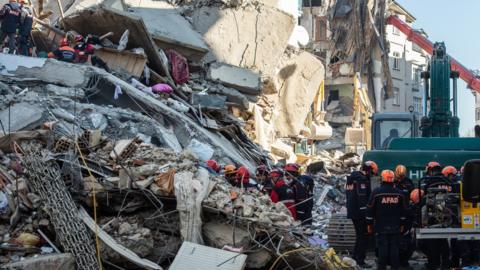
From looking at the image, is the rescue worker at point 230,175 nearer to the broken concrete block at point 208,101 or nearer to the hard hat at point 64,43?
the broken concrete block at point 208,101

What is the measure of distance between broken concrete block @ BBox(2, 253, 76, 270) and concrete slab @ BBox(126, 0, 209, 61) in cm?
1064

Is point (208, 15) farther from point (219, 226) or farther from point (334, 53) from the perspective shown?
point (334, 53)

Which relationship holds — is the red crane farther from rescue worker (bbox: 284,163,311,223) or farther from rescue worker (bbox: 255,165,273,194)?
rescue worker (bbox: 284,163,311,223)

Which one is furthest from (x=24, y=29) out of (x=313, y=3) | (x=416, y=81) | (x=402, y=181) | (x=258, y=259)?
(x=416, y=81)

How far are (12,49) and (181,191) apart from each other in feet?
25.8

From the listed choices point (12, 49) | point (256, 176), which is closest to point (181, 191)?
point (256, 176)

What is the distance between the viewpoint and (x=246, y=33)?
71.2ft

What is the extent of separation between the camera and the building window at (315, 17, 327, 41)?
42341mm

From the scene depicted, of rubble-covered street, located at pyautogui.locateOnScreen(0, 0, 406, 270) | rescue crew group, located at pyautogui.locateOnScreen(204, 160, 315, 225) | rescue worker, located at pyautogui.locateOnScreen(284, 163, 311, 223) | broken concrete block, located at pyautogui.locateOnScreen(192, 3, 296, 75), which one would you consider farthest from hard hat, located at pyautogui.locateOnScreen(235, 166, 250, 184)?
broken concrete block, located at pyautogui.locateOnScreen(192, 3, 296, 75)

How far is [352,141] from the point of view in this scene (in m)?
27.1

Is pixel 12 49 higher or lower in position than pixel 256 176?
higher

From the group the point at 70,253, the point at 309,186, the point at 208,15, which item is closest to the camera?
the point at 70,253

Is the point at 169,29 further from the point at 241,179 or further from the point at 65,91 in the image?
the point at 241,179

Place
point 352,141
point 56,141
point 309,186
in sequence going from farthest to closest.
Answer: point 352,141 → point 309,186 → point 56,141
